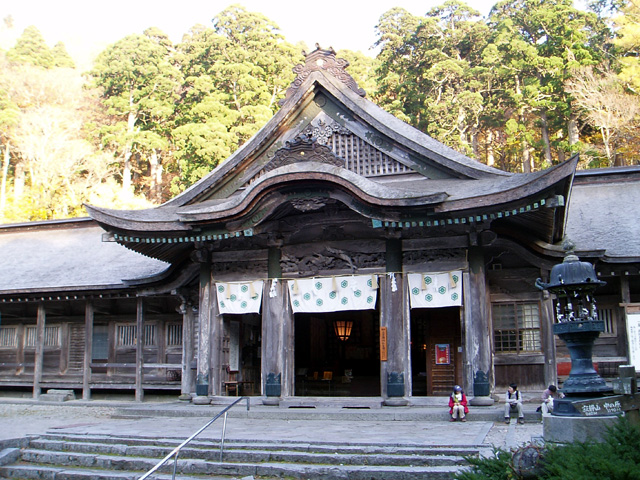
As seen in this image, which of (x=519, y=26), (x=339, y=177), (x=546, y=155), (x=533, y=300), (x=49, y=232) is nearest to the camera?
(x=339, y=177)

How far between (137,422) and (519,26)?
3951cm

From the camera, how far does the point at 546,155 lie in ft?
131

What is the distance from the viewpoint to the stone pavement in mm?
10156

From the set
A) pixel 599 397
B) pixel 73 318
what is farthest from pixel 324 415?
Answer: pixel 73 318

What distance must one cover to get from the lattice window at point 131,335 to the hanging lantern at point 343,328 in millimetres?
6031

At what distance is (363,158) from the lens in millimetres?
15820

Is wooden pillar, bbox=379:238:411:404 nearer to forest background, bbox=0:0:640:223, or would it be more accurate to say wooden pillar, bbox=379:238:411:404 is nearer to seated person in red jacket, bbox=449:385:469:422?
seated person in red jacket, bbox=449:385:469:422

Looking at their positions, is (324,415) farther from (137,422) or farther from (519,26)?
(519,26)

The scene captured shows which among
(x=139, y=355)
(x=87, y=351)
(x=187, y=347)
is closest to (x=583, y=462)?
(x=187, y=347)

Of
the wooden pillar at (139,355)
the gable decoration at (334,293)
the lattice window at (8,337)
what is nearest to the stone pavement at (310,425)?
the wooden pillar at (139,355)

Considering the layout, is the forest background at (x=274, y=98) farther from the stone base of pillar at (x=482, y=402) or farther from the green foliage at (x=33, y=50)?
the stone base of pillar at (x=482, y=402)

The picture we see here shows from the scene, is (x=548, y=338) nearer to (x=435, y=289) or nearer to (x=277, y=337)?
(x=435, y=289)

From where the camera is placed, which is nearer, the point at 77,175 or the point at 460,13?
the point at 77,175

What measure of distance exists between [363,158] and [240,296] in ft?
15.3
